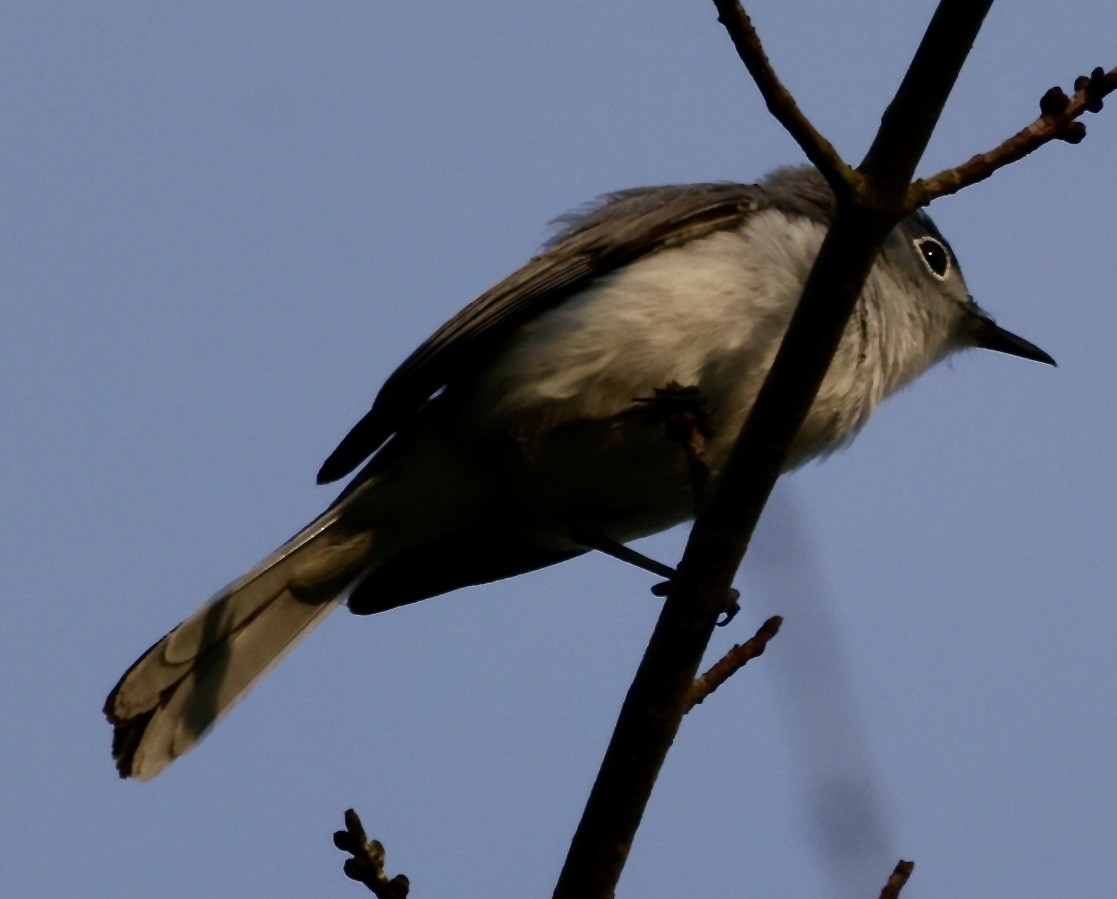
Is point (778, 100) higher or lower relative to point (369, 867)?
higher

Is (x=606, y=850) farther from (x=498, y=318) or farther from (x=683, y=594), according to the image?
(x=498, y=318)

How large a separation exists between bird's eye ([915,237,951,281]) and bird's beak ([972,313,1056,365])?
262mm

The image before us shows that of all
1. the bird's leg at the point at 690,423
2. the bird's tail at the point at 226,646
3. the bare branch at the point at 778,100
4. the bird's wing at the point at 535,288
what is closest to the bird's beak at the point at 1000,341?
the bird's wing at the point at 535,288

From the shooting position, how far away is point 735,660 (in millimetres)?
3629

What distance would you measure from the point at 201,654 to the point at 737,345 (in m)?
1.98

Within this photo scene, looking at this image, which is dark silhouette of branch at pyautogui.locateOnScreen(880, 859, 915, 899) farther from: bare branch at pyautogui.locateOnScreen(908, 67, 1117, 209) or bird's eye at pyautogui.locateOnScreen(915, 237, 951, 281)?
bird's eye at pyautogui.locateOnScreen(915, 237, 951, 281)

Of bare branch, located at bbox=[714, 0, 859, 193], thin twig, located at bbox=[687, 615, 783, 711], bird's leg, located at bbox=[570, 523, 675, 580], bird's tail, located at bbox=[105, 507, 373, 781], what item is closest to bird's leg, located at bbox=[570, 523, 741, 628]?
bird's leg, located at bbox=[570, 523, 675, 580]

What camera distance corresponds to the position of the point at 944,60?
3111 mm

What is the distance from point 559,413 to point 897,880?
2217 mm

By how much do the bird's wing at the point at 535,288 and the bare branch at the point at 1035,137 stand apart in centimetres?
169

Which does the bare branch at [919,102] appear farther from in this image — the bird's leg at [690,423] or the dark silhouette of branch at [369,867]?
the dark silhouette of branch at [369,867]

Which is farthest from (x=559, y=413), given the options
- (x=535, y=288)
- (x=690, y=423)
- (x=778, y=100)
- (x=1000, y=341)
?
(x=1000, y=341)

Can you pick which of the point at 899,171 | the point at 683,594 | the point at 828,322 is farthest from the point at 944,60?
the point at 683,594

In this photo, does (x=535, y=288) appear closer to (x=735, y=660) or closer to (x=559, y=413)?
(x=559, y=413)
